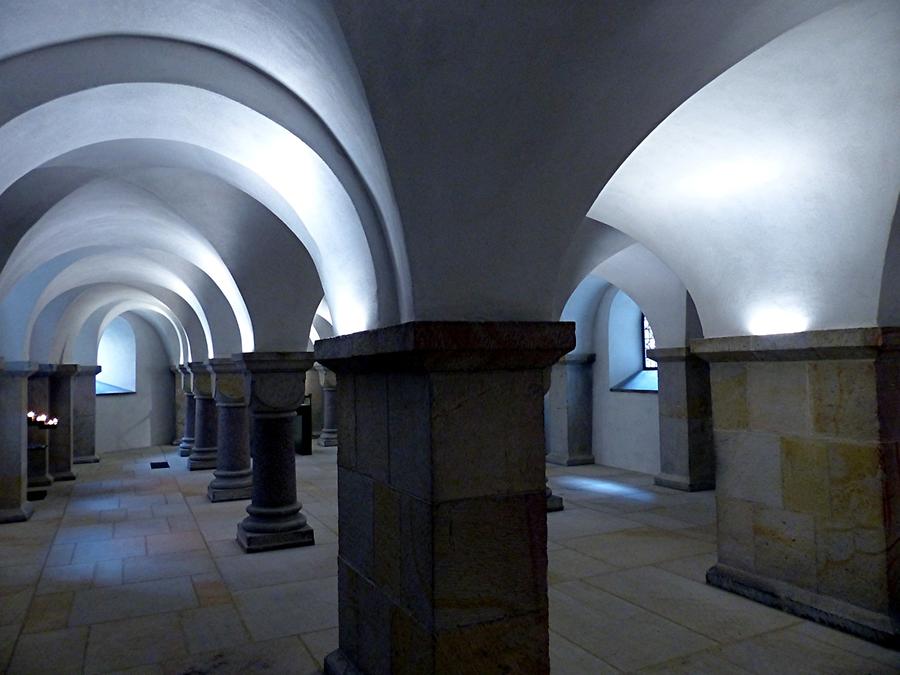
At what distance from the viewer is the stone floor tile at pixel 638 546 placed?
223 inches

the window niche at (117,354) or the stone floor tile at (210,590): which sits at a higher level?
the window niche at (117,354)

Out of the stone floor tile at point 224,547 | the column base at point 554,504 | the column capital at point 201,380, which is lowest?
the stone floor tile at point 224,547

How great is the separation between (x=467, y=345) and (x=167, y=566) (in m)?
4.56

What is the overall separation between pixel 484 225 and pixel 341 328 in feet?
4.56

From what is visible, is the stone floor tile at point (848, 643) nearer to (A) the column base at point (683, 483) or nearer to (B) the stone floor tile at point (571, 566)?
(B) the stone floor tile at point (571, 566)

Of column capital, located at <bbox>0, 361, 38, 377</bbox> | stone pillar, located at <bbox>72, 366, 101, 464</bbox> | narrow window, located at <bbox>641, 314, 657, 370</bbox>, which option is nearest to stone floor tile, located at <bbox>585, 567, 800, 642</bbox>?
narrow window, located at <bbox>641, 314, 657, 370</bbox>

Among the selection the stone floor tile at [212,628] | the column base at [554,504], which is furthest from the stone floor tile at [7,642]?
the column base at [554,504]

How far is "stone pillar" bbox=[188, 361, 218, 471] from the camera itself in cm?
1129

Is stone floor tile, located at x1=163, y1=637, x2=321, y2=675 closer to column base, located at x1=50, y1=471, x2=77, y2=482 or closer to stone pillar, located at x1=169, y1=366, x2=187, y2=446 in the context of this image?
column base, located at x1=50, y1=471, x2=77, y2=482

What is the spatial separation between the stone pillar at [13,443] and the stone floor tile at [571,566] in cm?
615

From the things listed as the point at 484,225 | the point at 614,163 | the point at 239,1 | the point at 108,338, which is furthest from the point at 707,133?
the point at 108,338

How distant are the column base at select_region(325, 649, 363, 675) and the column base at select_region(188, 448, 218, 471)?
8730mm

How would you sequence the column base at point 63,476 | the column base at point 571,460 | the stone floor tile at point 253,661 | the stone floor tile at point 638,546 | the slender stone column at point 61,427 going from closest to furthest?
the stone floor tile at point 253,661
the stone floor tile at point 638,546
the column base at point 63,476
the slender stone column at point 61,427
the column base at point 571,460

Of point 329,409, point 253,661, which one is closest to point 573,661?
point 253,661
